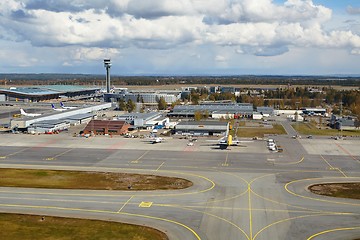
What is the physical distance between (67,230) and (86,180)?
19.1 metres

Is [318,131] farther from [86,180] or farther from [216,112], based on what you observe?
[86,180]

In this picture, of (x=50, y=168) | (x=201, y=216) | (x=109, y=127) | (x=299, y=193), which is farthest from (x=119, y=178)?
(x=109, y=127)

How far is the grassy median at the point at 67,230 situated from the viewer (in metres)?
39.3

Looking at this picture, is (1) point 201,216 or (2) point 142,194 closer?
(1) point 201,216

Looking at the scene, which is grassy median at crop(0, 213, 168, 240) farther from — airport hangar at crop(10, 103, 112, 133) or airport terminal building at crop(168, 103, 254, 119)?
airport terminal building at crop(168, 103, 254, 119)

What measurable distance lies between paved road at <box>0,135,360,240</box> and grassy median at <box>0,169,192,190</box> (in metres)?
2.45

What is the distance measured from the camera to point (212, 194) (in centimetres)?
5228

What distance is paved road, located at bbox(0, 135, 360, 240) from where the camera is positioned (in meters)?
41.4

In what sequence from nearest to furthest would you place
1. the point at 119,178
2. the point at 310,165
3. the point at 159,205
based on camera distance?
the point at 159,205 < the point at 119,178 < the point at 310,165

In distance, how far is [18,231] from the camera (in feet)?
134

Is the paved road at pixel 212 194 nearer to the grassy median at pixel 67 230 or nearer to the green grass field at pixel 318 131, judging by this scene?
the grassy median at pixel 67 230

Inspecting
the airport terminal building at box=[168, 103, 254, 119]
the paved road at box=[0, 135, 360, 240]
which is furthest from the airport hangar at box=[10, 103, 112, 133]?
the airport terminal building at box=[168, 103, 254, 119]

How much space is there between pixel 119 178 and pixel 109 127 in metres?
49.2

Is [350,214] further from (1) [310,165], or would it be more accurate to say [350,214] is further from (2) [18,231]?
(2) [18,231]
